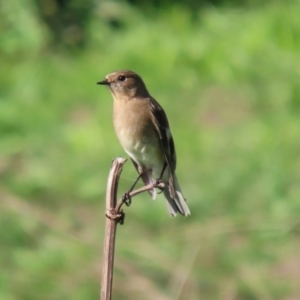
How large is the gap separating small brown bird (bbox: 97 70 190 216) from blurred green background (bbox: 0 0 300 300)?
1.66 meters

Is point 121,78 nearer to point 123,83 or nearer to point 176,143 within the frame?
point 123,83

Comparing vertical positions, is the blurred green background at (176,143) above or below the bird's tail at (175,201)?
above

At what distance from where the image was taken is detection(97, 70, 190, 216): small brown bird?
3.77 meters

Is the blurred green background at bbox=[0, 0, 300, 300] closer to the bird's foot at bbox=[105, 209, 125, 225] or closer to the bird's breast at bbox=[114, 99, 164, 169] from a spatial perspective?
the bird's breast at bbox=[114, 99, 164, 169]

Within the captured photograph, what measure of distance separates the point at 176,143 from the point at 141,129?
4.39 meters

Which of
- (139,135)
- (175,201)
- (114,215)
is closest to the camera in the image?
(114,215)

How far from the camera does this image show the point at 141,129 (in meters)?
3.79

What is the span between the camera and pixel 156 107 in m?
3.86

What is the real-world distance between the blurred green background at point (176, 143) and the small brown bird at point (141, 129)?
1657mm

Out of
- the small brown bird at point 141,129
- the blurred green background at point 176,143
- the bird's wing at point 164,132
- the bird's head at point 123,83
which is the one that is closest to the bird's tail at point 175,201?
the small brown bird at point 141,129

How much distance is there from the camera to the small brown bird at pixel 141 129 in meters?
3.77

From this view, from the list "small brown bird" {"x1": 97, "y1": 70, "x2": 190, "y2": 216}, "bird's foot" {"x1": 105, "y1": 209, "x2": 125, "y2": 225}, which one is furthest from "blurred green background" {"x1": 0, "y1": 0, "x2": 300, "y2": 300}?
"bird's foot" {"x1": 105, "y1": 209, "x2": 125, "y2": 225}

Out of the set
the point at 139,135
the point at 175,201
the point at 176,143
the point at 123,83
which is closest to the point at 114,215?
the point at 175,201

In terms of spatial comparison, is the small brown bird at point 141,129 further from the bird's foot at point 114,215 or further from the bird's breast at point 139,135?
the bird's foot at point 114,215
